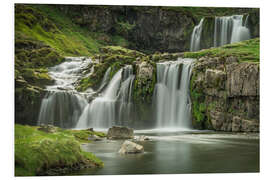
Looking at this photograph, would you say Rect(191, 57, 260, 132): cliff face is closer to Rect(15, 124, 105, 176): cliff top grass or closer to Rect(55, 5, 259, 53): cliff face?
Rect(55, 5, 259, 53): cliff face

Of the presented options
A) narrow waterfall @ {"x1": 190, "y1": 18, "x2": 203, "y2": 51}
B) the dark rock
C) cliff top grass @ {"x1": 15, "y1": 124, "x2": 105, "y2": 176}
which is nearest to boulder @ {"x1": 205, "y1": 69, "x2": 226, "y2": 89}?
the dark rock

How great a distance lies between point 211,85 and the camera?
16734 mm

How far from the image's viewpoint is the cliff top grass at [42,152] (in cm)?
605

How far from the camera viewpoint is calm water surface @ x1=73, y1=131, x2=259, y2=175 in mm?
7379

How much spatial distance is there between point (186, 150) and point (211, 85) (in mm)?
7883

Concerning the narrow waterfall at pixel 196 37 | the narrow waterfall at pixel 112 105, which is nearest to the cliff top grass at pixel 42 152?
the narrow waterfall at pixel 112 105

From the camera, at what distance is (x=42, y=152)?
6109mm

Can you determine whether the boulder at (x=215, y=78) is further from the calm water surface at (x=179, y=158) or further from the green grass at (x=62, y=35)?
the green grass at (x=62, y=35)

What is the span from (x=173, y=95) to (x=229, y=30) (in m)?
10.3

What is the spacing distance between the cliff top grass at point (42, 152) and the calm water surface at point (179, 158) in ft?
1.32

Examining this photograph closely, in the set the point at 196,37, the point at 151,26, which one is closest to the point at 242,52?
the point at 196,37
